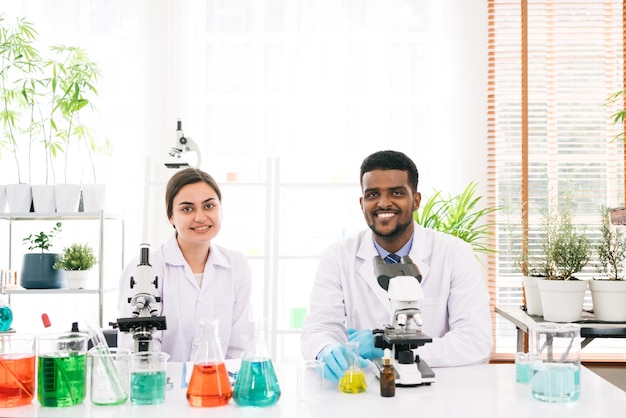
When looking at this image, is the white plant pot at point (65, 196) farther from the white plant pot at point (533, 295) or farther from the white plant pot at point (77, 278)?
the white plant pot at point (533, 295)

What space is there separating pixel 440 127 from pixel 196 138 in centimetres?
170

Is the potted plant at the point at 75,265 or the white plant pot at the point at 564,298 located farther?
the potted plant at the point at 75,265

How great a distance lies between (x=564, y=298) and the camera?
282 cm

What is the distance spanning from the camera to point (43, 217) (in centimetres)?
373

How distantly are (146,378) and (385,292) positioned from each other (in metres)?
1.05

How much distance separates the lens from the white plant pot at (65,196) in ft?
12.0

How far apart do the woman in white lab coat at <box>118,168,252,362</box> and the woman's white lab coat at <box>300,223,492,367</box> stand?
38cm

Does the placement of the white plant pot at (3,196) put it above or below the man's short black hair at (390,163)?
below

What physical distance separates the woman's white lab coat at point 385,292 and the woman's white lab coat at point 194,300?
1.22 ft

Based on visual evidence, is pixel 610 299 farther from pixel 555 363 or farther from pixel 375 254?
pixel 555 363

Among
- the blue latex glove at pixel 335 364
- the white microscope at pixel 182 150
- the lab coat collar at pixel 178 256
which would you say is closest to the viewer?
the blue latex glove at pixel 335 364

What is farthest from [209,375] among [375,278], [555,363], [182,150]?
[182,150]

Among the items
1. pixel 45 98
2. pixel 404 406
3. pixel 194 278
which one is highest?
pixel 45 98

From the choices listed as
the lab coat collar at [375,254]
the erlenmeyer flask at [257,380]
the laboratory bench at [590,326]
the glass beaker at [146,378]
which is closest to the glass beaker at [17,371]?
the glass beaker at [146,378]
